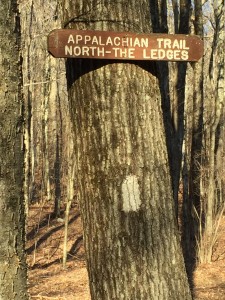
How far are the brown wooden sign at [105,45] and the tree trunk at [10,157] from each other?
1.00 ft

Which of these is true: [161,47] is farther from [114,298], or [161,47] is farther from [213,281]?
[213,281]

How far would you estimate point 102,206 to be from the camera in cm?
289

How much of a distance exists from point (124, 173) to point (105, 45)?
0.74 m

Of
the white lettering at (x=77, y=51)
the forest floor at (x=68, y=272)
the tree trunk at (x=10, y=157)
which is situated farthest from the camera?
the forest floor at (x=68, y=272)

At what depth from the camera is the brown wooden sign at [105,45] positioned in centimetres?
284

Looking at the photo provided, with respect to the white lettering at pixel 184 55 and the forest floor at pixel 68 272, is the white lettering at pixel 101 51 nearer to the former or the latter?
the white lettering at pixel 184 55

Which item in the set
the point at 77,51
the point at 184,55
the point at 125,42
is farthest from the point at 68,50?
the point at 184,55

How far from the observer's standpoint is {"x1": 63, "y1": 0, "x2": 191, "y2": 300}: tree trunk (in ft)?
9.37

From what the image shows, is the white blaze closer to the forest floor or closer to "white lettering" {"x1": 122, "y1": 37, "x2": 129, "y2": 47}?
"white lettering" {"x1": 122, "y1": 37, "x2": 129, "y2": 47}

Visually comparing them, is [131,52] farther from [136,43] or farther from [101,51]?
[101,51]

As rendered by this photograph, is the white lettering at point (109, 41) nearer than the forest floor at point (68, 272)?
Yes

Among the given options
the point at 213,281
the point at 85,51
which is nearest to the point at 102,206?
the point at 85,51

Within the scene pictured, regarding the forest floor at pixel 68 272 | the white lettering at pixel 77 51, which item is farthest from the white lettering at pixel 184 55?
the forest floor at pixel 68 272

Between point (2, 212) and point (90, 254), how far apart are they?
578 mm
